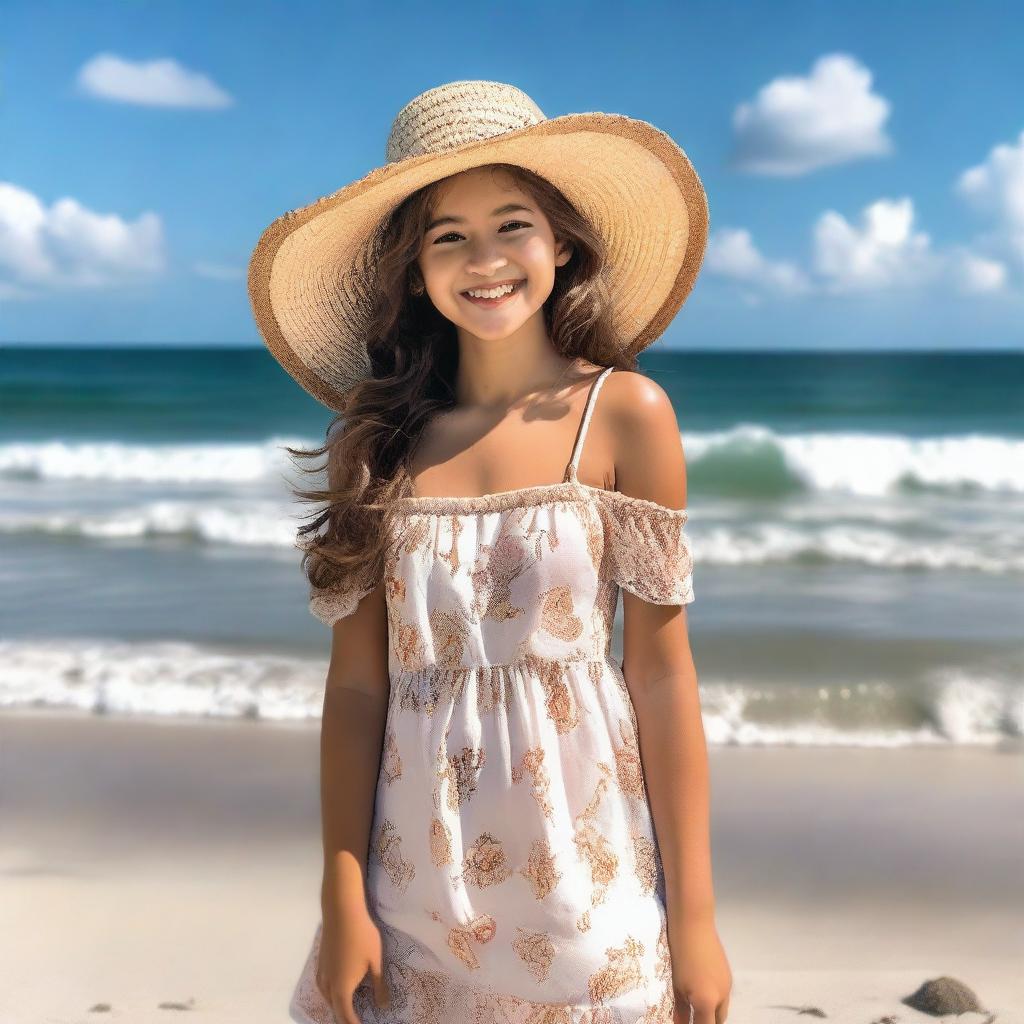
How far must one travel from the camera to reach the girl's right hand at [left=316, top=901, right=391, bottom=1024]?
5.95ft

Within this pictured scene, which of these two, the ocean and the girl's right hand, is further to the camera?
the ocean

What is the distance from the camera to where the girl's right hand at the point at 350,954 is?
1.81 meters

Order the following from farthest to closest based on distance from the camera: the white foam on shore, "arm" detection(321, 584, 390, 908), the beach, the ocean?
the ocean < the white foam on shore < the beach < "arm" detection(321, 584, 390, 908)

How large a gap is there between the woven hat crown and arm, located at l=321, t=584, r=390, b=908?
0.65 m

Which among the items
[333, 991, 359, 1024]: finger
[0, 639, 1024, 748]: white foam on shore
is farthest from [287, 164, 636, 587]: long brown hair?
[0, 639, 1024, 748]: white foam on shore

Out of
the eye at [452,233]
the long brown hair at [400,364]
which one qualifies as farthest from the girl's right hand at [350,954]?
the eye at [452,233]

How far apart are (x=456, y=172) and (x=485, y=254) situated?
14 centimetres

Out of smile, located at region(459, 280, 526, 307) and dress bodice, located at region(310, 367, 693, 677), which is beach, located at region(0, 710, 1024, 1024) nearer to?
dress bodice, located at region(310, 367, 693, 677)

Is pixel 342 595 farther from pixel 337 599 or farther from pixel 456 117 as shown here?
pixel 456 117

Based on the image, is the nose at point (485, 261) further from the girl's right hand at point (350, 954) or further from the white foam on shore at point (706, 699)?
the white foam on shore at point (706, 699)

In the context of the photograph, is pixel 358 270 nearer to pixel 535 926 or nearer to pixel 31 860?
pixel 535 926

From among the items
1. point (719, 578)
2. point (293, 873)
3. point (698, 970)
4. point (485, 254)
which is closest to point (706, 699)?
point (293, 873)

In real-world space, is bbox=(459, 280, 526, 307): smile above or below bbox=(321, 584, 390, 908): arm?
above

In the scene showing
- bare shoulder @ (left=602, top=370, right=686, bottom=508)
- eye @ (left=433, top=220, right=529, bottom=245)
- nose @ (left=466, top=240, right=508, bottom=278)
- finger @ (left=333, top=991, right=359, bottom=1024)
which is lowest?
finger @ (left=333, top=991, right=359, bottom=1024)
